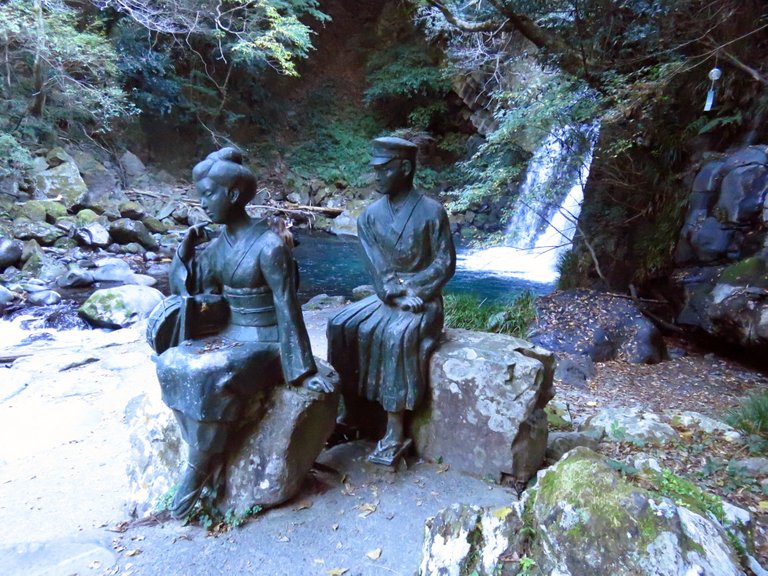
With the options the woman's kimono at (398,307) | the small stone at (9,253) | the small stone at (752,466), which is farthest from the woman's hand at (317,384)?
the small stone at (9,253)

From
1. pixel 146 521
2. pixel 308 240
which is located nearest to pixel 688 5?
pixel 146 521

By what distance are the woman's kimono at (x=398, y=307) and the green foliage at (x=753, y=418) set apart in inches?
94.3

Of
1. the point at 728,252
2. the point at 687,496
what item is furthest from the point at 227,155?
the point at 728,252

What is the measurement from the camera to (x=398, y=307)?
2857 millimetres

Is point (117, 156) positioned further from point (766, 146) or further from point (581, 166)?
point (766, 146)

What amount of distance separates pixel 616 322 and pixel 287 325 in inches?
199

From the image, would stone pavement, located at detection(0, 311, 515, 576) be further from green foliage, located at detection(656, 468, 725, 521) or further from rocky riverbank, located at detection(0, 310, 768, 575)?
green foliage, located at detection(656, 468, 725, 521)

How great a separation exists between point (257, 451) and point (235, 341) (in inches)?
21.5

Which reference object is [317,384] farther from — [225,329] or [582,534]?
[582,534]

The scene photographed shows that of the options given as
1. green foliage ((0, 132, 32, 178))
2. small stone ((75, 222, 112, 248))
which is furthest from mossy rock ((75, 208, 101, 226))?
green foliage ((0, 132, 32, 178))

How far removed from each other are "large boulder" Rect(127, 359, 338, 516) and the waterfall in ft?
16.9

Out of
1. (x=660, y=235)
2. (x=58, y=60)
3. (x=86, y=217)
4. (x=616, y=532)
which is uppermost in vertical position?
(x=58, y=60)

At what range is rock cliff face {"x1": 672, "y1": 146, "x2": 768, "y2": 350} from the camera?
527cm

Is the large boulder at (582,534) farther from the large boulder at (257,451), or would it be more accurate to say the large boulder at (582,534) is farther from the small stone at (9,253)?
the small stone at (9,253)
